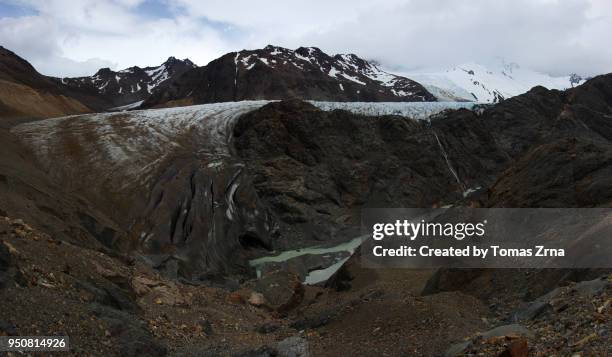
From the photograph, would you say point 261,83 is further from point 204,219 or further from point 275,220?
point 204,219

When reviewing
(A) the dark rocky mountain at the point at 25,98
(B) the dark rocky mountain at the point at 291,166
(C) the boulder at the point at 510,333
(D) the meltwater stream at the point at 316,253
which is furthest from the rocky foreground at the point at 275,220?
(A) the dark rocky mountain at the point at 25,98

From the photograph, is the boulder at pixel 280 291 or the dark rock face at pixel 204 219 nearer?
the boulder at pixel 280 291

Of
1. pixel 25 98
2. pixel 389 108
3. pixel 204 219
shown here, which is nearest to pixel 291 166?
pixel 204 219

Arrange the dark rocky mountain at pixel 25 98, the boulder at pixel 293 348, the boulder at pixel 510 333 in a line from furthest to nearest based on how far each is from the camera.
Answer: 1. the dark rocky mountain at pixel 25 98
2. the boulder at pixel 293 348
3. the boulder at pixel 510 333

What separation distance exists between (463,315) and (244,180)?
3821cm

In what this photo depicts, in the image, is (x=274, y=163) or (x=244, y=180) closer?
(x=244, y=180)

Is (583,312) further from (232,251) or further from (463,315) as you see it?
(232,251)

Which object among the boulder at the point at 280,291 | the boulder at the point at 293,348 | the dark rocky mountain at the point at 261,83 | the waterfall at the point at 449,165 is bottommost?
the boulder at the point at 280,291

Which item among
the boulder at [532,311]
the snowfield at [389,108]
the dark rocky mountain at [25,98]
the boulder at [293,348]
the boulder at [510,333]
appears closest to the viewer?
the boulder at [510,333]

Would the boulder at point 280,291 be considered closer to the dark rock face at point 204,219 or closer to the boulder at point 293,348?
the boulder at point 293,348

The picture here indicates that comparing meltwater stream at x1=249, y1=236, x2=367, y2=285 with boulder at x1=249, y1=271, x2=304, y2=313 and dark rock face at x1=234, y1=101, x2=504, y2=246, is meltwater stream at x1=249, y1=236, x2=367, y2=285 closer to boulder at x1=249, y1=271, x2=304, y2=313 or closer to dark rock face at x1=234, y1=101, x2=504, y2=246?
dark rock face at x1=234, y1=101, x2=504, y2=246

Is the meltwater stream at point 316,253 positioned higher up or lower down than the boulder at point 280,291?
lower down

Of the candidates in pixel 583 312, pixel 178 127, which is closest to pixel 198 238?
pixel 178 127

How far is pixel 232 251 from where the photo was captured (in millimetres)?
41344
